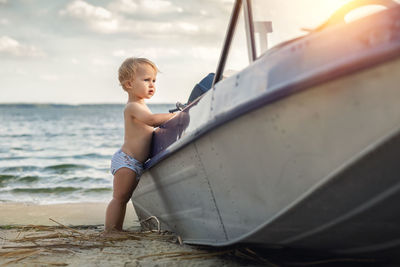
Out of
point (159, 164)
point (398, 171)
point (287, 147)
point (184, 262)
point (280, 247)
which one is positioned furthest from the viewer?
point (159, 164)

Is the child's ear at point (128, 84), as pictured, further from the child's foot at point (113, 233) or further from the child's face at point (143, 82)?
the child's foot at point (113, 233)

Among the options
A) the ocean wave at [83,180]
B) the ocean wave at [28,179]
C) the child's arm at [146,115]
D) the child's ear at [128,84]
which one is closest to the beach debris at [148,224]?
the child's arm at [146,115]

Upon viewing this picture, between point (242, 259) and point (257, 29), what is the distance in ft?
4.56

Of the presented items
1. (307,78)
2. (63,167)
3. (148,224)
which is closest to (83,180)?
(63,167)

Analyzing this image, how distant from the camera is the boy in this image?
3463mm

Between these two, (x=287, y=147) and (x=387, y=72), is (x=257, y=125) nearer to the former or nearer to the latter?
(x=287, y=147)

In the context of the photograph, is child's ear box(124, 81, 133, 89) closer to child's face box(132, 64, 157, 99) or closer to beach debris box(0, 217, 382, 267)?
child's face box(132, 64, 157, 99)

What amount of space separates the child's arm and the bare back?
0.04 m

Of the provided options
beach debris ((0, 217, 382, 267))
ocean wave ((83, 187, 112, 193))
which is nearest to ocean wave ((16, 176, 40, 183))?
ocean wave ((83, 187, 112, 193))

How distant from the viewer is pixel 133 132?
11.6 feet

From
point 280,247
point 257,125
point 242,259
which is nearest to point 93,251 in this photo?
point 242,259

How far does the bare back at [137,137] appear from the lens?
136 inches

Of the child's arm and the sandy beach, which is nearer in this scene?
the sandy beach

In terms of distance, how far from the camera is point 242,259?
8.95ft
